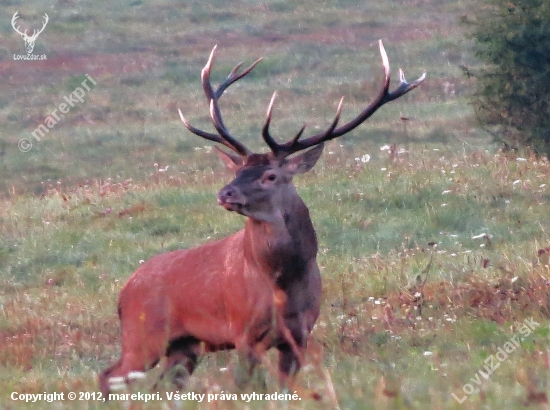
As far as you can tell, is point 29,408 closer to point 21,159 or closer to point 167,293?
point 167,293

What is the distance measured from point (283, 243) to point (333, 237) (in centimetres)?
418

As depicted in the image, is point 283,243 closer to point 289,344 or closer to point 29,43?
point 289,344

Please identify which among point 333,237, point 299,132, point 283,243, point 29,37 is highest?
point 299,132

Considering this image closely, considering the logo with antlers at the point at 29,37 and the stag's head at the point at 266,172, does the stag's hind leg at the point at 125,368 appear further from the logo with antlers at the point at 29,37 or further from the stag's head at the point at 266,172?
the logo with antlers at the point at 29,37

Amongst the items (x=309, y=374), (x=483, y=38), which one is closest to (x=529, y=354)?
(x=309, y=374)

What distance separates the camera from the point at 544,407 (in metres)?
3.44

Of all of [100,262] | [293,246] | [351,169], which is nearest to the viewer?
[293,246]

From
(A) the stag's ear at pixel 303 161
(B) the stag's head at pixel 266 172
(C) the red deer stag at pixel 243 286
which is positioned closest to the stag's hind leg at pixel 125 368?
(C) the red deer stag at pixel 243 286

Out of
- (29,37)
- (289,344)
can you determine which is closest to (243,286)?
(289,344)

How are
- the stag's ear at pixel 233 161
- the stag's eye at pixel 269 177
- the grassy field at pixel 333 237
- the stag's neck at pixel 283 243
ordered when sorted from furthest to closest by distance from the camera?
the stag's ear at pixel 233 161, the stag's eye at pixel 269 177, the stag's neck at pixel 283 243, the grassy field at pixel 333 237

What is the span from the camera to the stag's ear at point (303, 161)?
21.0 ft

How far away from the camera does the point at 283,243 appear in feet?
19.8

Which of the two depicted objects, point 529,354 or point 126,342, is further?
point 126,342

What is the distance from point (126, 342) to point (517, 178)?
6.11 metres
